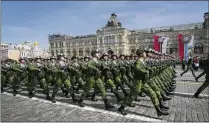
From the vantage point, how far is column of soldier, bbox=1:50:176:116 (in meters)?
6.22

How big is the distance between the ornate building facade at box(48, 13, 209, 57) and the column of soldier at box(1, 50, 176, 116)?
50683 millimetres

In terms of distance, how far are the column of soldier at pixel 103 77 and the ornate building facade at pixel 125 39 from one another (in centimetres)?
5068

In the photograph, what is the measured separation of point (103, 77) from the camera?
25.6 feet

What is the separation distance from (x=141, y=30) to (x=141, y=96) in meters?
70.0

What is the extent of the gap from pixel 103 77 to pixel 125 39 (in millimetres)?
66567

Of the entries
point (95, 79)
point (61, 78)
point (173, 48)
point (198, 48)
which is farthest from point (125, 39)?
point (95, 79)

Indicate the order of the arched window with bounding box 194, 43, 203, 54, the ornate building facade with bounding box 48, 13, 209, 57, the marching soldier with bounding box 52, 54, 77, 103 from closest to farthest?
the marching soldier with bounding box 52, 54, 77, 103, the arched window with bounding box 194, 43, 203, 54, the ornate building facade with bounding box 48, 13, 209, 57

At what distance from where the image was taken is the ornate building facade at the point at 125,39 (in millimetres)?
63438

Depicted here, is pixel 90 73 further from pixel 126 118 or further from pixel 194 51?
pixel 194 51

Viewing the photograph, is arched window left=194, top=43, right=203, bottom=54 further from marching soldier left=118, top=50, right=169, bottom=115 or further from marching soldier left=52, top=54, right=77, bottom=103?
marching soldier left=118, top=50, right=169, bottom=115

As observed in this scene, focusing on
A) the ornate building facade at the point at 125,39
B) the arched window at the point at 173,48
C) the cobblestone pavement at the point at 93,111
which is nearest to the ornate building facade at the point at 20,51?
the cobblestone pavement at the point at 93,111

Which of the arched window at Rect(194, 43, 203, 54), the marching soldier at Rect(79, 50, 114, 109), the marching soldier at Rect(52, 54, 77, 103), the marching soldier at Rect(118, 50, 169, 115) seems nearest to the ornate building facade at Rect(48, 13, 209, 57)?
the arched window at Rect(194, 43, 203, 54)

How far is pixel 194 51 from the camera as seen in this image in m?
62.0

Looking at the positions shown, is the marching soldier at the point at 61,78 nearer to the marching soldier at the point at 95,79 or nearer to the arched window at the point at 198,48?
the marching soldier at the point at 95,79
